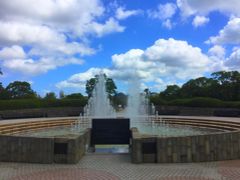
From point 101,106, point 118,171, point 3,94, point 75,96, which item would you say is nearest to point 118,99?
point 75,96

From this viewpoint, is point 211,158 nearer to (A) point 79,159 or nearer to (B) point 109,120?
(A) point 79,159

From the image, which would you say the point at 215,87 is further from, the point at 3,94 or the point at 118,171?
the point at 118,171

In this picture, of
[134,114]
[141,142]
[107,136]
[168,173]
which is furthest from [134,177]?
[134,114]

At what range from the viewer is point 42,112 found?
1112 inches

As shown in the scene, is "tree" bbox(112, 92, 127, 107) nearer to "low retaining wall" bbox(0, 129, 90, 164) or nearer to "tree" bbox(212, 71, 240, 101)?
"tree" bbox(212, 71, 240, 101)

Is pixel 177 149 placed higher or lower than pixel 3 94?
lower

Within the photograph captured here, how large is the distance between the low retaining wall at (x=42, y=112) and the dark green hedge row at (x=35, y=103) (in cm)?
55

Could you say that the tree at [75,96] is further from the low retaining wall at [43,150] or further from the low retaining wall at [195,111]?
the low retaining wall at [43,150]

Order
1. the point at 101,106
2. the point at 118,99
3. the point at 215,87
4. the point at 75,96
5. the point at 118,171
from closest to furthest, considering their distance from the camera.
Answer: the point at 118,171
the point at 101,106
the point at 75,96
the point at 215,87
the point at 118,99

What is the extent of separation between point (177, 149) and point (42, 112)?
19.9 m

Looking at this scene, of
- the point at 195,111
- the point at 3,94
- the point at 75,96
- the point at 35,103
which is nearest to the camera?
the point at 195,111

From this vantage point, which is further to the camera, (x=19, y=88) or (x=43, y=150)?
(x=19, y=88)

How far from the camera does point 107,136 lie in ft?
50.2

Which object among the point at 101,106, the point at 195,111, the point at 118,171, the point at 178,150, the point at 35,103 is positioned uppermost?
the point at 35,103
